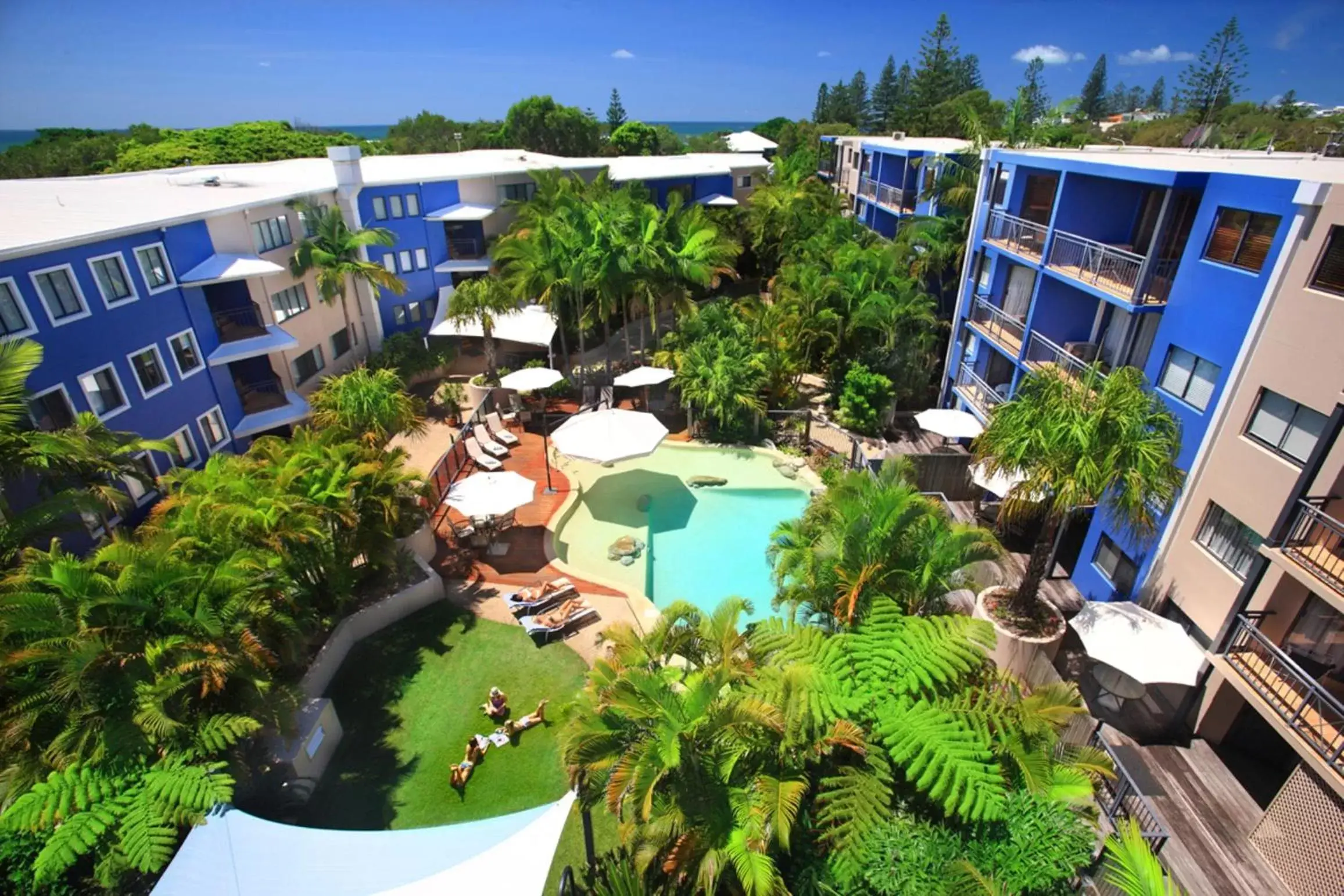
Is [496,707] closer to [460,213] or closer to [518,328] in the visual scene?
[518,328]

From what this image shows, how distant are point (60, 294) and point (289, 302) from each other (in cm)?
982

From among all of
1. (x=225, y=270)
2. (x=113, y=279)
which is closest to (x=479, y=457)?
(x=225, y=270)

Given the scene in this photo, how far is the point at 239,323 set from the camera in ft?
74.6

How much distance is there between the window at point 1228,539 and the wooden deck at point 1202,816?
393cm

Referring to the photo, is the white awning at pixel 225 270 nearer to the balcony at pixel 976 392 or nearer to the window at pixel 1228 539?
the balcony at pixel 976 392

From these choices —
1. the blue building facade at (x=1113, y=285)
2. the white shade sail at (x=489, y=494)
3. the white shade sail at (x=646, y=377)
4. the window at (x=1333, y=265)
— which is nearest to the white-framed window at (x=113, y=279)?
the white shade sail at (x=489, y=494)

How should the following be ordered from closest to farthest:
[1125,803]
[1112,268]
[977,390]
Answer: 1. [1125,803]
2. [1112,268]
3. [977,390]

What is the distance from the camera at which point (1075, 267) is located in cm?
1898

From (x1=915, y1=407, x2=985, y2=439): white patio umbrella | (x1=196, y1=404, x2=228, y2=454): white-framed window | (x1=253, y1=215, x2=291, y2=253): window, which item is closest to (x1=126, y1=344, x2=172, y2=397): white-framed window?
(x1=196, y1=404, x2=228, y2=454): white-framed window

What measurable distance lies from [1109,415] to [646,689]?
35.8ft

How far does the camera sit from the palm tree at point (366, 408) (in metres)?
17.6

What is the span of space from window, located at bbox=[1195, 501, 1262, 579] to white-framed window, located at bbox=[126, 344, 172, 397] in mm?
27677

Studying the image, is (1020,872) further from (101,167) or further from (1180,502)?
(101,167)

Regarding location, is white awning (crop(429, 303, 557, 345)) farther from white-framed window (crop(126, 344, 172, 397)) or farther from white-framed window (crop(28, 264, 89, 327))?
white-framed window (crop(28, 264, 89, 327))
